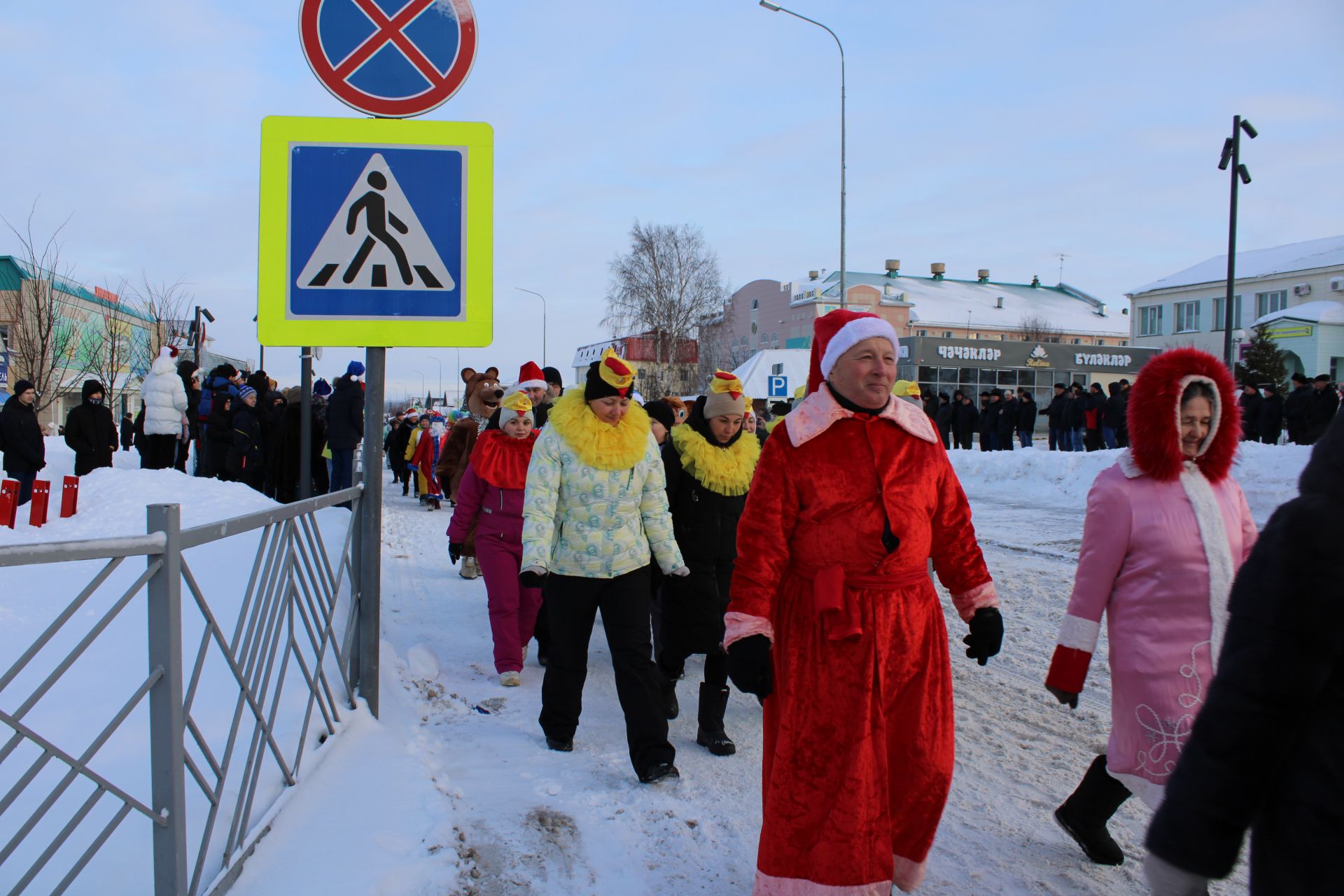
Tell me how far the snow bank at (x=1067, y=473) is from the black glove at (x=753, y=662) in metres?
10.4

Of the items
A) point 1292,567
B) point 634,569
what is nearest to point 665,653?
point 634,569

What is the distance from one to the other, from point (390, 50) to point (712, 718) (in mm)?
3329

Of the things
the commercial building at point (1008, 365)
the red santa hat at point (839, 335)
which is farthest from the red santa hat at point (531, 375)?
the commercial building at point (1008, 365)

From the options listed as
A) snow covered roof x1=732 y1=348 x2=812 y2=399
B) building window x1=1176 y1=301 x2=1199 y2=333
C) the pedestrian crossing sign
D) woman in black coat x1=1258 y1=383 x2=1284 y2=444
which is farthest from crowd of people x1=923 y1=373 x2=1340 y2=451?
building window x1=1176 y1=301 x2=1199 y2=333

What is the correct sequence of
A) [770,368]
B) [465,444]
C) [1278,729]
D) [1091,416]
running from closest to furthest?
1. [1278,729]
2. [465,444]
3. [1091,416]
4. [770,368]

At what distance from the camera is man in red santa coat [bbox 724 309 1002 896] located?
2.66 meters

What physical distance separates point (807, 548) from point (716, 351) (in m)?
54.3

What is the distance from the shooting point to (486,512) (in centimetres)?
611

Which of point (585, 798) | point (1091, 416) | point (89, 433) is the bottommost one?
point (585, 798)

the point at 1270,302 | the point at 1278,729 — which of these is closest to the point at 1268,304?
the point at 1270,302

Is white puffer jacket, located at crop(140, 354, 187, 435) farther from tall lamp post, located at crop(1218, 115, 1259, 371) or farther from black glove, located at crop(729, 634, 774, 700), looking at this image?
tall lamp post, located at crop(1218, 115, 1259, 371)

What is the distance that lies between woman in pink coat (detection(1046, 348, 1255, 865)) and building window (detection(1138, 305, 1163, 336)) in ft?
205

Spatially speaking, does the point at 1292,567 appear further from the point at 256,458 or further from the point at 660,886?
the point at 256,458

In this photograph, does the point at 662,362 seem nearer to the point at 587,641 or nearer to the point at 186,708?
the point at 587,641
